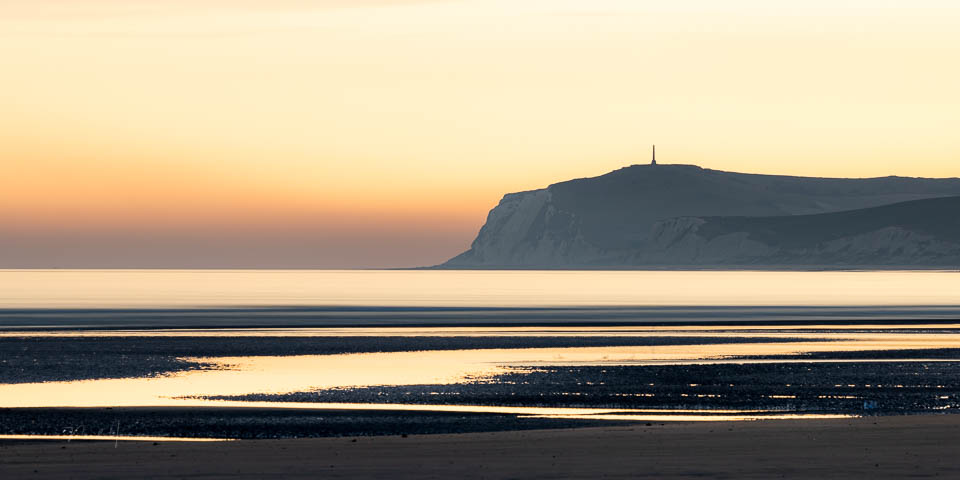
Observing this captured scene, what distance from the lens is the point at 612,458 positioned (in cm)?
2003

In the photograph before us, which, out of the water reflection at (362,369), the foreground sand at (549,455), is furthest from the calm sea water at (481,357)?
the foreground sand at (549,455)

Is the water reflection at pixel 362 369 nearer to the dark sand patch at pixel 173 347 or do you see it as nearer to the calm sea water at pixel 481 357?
the calm sea water at pixel 481 357

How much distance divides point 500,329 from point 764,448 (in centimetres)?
5494

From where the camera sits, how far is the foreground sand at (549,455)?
60.5 ft

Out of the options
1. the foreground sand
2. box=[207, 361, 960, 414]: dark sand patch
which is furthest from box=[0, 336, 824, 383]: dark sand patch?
the foreground sand

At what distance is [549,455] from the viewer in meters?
20.5

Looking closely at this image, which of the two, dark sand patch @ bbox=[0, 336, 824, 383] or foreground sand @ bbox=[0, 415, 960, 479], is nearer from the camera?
foreground sand @ bbox=[0, 415, 960, 479]

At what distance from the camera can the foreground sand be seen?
60.5 feet

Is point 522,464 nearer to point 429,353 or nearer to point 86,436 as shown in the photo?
point 86,436

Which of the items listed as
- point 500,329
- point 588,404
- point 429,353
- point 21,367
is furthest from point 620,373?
point 500,329

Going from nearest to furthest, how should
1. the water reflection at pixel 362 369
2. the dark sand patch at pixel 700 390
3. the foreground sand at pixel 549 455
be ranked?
the foreground sand at pixel 549 455 → the dark sand patch at pixel 700 390 → the water reflection at pixel 362 369

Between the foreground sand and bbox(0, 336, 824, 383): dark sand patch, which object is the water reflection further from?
the foreground sand

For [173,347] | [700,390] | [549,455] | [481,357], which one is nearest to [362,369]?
[481,357]

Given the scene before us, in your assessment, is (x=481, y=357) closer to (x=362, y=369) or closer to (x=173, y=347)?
(x=362, y=369)
